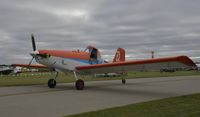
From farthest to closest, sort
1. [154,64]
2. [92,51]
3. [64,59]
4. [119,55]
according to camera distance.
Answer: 1. [119,55]
2. [92,51]
3. [64,59]
4. [154,64]

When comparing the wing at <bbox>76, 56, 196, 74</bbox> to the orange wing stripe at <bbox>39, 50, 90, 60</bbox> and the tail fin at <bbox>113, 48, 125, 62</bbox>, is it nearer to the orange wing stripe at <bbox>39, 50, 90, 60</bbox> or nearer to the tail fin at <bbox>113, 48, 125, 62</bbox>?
the orange wing stripe at <bbox>39, 50, 90, 60</bbox>

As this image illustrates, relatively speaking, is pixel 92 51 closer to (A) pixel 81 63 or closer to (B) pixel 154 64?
(A) pixel 81 63

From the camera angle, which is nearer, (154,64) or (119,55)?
(154,64)

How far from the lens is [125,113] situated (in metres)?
6.62

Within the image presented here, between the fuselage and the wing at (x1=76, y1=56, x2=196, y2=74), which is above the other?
the fuselage

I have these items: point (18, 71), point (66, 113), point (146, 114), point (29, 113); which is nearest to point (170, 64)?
point (146, 114)

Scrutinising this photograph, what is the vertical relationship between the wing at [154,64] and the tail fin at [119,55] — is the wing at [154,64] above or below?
below

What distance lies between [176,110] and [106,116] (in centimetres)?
208

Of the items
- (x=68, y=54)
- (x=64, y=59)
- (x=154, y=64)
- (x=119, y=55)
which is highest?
(x=119, y=55)

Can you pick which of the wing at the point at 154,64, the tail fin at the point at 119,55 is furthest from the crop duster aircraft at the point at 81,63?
the tail fin at the point at 119,55

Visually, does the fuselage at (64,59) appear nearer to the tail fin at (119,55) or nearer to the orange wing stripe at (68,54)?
the orange wing stripe at (68,54)

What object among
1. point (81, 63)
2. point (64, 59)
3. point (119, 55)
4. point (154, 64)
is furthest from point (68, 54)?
point (119, 55)

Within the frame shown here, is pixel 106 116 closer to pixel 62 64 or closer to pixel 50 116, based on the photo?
pixel 50 116

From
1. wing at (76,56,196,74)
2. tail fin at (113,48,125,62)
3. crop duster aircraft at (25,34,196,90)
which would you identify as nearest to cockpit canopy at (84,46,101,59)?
crop duster aircraft at (25,34,196,90)
